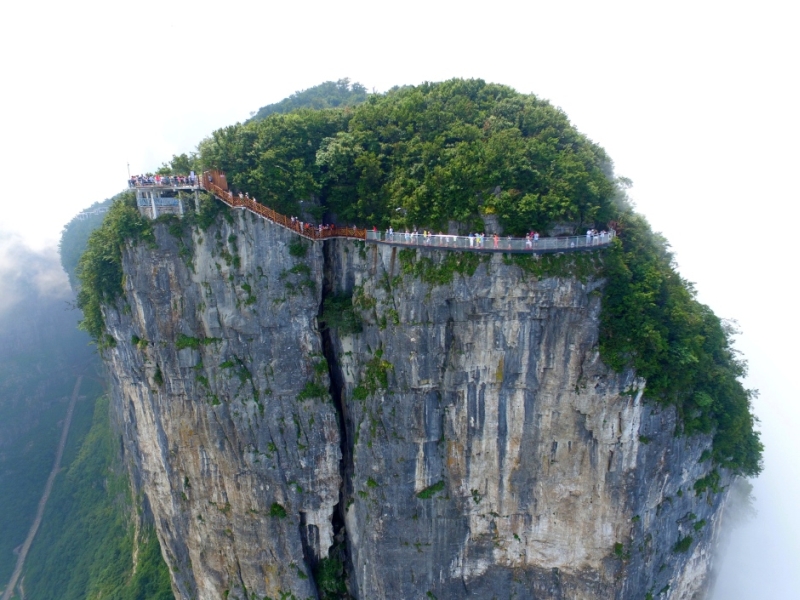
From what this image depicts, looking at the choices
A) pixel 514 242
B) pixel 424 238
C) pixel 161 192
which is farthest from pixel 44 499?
pixel 514 242

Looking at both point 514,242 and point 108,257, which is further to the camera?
point 108,257

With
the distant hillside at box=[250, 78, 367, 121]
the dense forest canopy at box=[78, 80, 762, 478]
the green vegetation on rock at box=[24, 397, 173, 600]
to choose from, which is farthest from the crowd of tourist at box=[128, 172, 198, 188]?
the distant hillside at box=[250, 78, 367, 121]

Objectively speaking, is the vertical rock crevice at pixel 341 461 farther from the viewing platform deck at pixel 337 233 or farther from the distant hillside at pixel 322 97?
the distant hillside at pixel 322 97

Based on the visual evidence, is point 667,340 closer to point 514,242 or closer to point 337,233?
point 514,242

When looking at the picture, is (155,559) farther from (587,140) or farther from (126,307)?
(587,140)

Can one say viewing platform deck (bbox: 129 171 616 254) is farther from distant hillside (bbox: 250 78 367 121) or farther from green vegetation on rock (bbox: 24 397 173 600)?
distant hillside (bbox: 250 78 367 121)

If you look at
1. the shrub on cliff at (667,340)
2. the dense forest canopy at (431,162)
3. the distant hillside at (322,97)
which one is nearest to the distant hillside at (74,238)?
the distant hillside at (322,97)

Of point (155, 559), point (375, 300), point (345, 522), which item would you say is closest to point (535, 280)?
point (375, 300)
